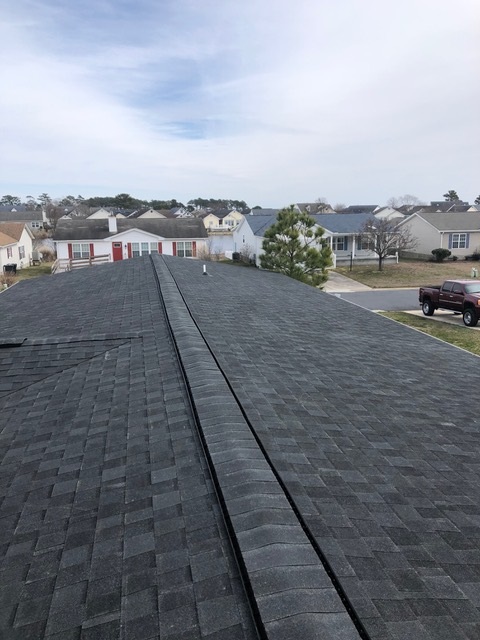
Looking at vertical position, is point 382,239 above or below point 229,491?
above

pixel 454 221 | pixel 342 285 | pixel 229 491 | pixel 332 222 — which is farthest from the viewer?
pixel 454 221

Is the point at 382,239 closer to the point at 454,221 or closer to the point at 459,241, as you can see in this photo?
the point at 459,241

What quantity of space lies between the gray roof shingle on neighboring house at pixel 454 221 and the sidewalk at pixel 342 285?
1626cm

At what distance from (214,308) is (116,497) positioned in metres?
7.64

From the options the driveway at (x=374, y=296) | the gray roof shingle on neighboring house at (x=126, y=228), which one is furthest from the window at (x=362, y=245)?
the gray roof shingle on neighboring house at (x=126, y=228)

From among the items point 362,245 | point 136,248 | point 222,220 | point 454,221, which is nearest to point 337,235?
point 362,245

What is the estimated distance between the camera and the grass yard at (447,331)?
2002cm

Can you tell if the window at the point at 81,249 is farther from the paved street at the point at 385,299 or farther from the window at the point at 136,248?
the paved street at the point at 385,299

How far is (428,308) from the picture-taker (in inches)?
1044

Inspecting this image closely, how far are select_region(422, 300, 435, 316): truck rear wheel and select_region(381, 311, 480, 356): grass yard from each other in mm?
772

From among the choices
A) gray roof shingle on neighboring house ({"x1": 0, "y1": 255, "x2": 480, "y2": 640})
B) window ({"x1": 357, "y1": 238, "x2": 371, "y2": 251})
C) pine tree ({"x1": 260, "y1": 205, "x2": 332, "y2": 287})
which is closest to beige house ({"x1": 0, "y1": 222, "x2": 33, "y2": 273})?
pine tree ({"x1": 260, "y1": 205, "x2": 332, "y2": 287})

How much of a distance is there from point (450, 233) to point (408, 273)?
1111 centimetres

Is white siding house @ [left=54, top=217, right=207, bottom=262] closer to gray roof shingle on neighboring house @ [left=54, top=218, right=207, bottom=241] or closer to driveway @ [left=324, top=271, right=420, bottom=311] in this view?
gray roof shingle on neighboring house @ [left=54, top=218, right=207, bottom=241]

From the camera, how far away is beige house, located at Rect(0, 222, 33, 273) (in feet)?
138
